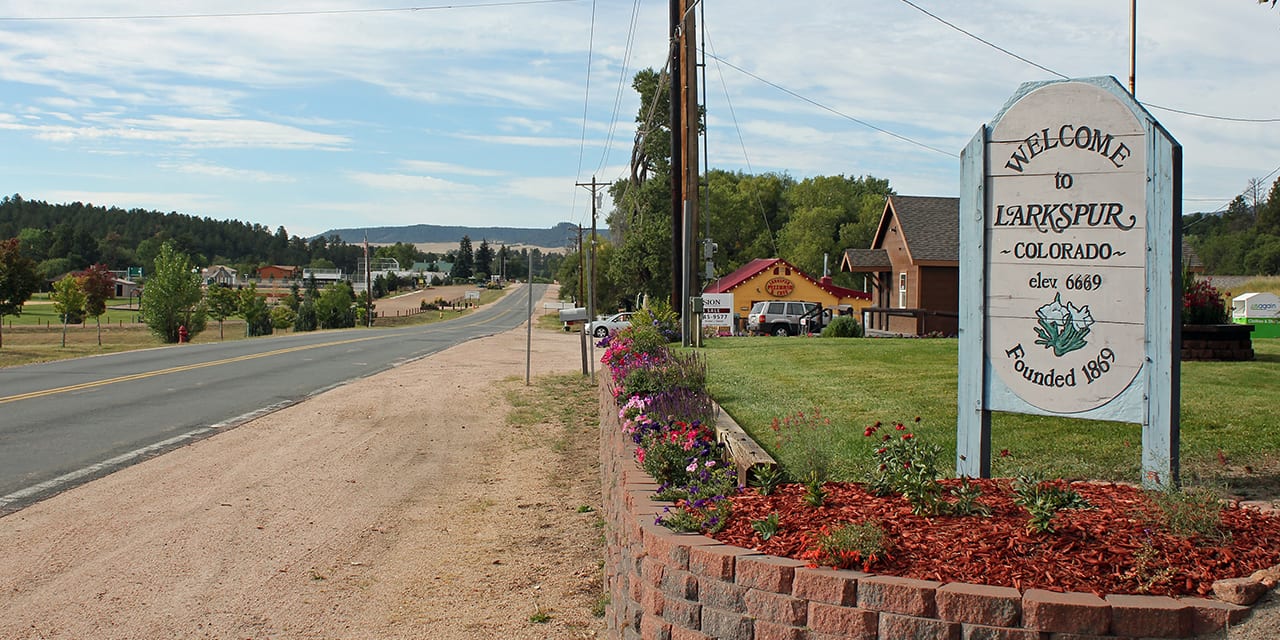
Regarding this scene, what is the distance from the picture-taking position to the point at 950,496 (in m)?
5.20

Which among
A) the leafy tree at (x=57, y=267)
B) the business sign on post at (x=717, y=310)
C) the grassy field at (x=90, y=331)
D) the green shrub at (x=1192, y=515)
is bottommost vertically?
the grassy field at (x=90, y=331)

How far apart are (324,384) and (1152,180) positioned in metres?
18.1

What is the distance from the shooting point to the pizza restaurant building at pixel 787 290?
51125mm

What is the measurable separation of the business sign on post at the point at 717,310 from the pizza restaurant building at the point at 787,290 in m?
24.6

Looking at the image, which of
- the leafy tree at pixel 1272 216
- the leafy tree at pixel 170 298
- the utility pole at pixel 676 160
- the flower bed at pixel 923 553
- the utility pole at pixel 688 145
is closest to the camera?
the flower bed at pixel 923 553

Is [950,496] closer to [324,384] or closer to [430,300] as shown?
[324,384]

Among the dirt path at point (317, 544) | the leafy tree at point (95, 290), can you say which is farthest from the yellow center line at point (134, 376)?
the leafy tree at point (95, 290)

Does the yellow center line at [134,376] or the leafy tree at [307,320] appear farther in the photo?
the leafy tree at [307,320]

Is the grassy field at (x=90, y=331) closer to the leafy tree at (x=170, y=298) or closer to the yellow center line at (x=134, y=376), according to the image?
the leafy tree at (x=170, y=298)

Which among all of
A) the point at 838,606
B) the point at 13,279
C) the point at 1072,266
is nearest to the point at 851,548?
the point at 838,606

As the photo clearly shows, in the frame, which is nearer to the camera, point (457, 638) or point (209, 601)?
point (457, 638)

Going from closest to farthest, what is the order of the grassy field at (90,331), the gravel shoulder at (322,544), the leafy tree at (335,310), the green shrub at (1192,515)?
1. the green shrub at (1192,515)
2. the gravel shoulder at (322,544)
3. the grassy field at (90,331)
4. the leafy tree at (335,310)

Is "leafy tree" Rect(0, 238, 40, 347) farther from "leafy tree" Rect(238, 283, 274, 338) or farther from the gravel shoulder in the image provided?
the gravel shoulder

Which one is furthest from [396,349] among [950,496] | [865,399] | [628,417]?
[950,496]
